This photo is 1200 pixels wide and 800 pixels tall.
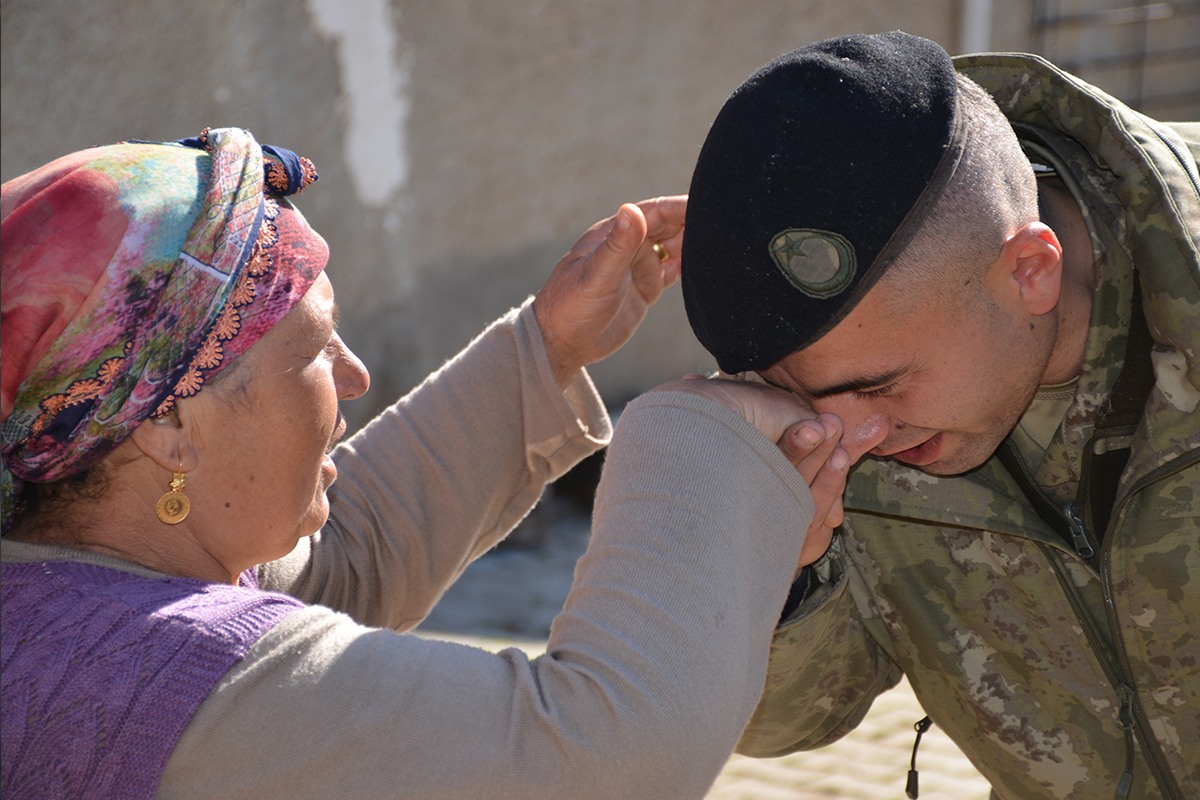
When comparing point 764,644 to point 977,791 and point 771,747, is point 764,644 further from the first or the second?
point 977,791

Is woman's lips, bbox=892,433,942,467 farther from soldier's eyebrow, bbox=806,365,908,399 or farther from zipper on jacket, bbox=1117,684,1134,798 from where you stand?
zipper on jacket, bbox=1117,684,1134,798

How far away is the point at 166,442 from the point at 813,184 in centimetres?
106

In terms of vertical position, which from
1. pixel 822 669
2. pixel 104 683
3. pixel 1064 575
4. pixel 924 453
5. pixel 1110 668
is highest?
pixel 104 683

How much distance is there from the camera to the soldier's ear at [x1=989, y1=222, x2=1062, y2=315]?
1864mm

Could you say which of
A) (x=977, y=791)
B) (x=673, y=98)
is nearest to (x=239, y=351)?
(x=977, y=791)

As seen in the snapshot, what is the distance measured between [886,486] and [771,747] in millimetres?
618

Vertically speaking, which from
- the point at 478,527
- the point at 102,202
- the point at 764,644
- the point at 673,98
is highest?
the point at 102,202

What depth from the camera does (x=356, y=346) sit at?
6043mm

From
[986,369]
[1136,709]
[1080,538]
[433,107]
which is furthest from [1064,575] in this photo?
[433,107]

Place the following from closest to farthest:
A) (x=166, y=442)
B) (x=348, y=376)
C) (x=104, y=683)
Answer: (x=104, y=683)
(x=166, y=442)
(x=348, y=376)

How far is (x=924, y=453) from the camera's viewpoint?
6.83ft

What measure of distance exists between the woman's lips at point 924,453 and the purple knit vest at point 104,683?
4.06ft

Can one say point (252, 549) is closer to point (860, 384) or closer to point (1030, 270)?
point (860, 384)

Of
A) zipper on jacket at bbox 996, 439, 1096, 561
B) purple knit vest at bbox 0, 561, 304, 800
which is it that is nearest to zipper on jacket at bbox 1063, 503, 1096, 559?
zipper on jacket at bbox 996, 439, 1096, 561
